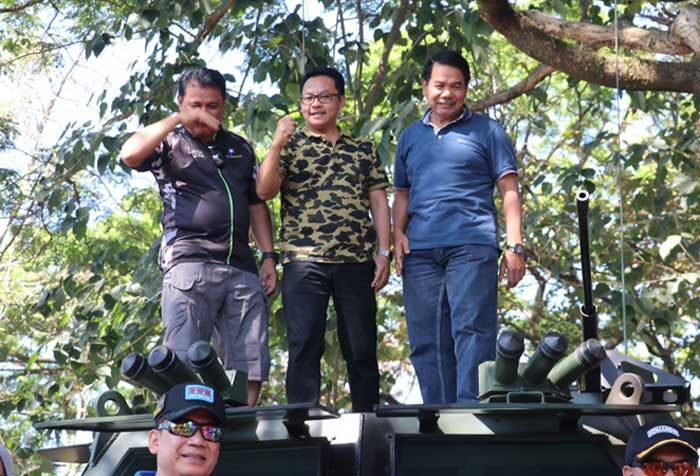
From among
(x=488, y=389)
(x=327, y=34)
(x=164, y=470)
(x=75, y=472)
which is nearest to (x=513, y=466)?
(x=488, y=389)

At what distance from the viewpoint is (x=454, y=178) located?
532 cm

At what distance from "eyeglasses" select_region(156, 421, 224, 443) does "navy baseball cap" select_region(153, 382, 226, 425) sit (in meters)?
0.02

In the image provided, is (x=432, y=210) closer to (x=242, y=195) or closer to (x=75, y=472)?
(x=242, y=195)

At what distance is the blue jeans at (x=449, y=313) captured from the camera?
4.98 meters

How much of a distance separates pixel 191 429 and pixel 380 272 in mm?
1857

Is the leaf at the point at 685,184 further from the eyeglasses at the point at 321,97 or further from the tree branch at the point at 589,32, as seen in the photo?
the eyeglasses at the point at 321,97

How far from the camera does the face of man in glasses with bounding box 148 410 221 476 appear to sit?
12.0 feet

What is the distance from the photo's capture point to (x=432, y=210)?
529 centimetres

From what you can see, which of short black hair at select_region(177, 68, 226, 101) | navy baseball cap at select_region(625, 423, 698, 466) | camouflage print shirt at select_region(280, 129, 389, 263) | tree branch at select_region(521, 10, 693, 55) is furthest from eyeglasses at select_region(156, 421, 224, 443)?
tree branch at select_region(521, 10, 693, 55)

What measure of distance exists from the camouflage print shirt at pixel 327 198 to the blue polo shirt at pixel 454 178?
0.58 ft

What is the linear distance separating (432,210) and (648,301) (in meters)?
2.54

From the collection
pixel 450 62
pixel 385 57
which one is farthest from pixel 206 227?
pixel 385 57

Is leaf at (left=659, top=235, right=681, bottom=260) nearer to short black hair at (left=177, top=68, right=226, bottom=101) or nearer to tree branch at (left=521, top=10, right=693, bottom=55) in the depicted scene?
tree branch at (left=521, top=10, right=693, bottom=55)

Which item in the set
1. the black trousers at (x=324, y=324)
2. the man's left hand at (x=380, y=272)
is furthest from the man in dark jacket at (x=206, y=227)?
the man's left hand at (x=380, y=272)
